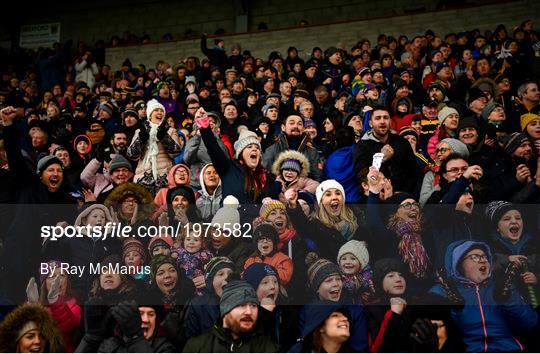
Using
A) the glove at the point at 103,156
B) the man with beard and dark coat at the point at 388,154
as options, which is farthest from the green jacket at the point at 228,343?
the glove at the point at 103,156

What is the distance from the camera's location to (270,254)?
4.94 metres

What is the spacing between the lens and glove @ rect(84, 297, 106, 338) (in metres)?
4.34

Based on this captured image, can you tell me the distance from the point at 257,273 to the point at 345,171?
2.05 meters

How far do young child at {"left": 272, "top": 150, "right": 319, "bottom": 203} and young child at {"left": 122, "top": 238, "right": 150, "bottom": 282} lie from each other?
4.97 ft

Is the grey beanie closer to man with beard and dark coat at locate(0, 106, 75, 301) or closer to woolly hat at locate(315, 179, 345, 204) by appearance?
woolly hat at locate(315, 179, 345, 204)

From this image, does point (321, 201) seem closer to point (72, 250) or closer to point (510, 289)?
point (510, 289)

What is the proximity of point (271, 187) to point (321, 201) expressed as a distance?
1.91 ft

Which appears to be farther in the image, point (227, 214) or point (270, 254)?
point (227, 214)

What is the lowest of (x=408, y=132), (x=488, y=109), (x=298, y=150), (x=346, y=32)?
(x=298, y=150)

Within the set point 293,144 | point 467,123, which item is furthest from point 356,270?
point 467,123

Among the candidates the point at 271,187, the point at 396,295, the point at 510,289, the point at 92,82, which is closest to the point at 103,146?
the point at 271,187

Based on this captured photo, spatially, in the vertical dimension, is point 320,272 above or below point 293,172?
below

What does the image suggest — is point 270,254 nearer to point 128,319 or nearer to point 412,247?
point 412,247

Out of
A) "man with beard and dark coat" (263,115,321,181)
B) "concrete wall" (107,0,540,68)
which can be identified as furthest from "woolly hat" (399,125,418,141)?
"concrete wall" (107,0,540,68)
